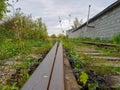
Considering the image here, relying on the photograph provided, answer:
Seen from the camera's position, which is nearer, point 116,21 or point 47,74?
point 47,74

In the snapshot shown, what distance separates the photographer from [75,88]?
1692mm

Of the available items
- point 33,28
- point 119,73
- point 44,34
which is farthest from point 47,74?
point 44,34

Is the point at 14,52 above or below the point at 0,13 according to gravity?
below

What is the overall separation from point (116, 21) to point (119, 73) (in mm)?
12956

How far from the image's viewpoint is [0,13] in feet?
17.1

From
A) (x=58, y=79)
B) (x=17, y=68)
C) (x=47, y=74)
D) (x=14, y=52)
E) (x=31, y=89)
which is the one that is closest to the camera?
(x=31, y=89)

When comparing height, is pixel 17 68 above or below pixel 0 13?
below

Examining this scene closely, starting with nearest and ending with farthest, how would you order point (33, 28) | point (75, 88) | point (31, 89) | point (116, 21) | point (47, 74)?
point (31, 89)
point (75, 88)
point (47, 74)
point (116, 21)
point (33, 28)

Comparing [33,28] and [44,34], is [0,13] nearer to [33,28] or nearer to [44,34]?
[33,28]

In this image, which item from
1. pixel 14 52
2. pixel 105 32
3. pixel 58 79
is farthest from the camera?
pixel 105 32

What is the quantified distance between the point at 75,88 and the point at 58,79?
0.25 m

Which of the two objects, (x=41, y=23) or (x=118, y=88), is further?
(x=41, y=23)

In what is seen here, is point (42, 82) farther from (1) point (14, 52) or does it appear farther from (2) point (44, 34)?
(2) point (44, 34)

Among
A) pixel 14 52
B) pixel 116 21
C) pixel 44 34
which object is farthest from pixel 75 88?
pixel 44 34
